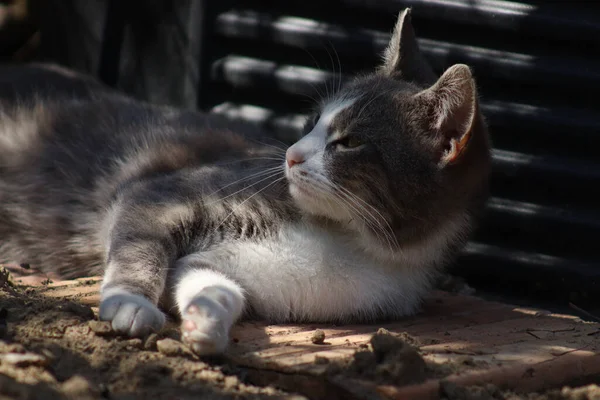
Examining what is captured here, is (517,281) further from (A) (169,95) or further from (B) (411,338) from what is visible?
(A) (169,95)

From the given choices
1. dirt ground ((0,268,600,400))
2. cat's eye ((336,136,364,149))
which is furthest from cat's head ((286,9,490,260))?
dirt ground ((0,268,600,400))

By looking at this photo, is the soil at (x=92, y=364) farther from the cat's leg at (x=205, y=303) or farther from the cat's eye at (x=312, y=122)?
the cat's eye at (x=312, y=122)

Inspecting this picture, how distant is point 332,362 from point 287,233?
91cm

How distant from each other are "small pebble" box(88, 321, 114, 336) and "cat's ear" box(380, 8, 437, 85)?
1.82 metres

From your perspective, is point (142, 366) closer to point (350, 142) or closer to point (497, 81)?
point (350, 142)

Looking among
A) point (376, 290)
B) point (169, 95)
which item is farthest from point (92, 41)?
point (376, 290)

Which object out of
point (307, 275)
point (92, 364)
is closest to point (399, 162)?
point (307, 275)

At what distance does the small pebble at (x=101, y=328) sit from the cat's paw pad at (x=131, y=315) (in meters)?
0.02

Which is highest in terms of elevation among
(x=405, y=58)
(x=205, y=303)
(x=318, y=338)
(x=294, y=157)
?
(x=405, y=58)

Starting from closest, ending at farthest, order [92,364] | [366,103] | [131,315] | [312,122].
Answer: [92,364], [131,315], [366,103], [312,122]

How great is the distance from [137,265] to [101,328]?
0.50m

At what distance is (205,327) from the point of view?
2.47m

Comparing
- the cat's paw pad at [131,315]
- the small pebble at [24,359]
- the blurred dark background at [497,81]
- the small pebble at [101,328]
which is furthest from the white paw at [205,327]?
the blurred dark background at [497,81]

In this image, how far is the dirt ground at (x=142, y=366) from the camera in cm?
218
